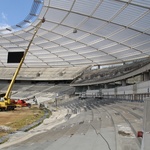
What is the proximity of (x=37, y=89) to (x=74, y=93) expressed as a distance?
16453mm

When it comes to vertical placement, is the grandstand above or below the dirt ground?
above

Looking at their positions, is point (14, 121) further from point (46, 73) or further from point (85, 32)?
point (46, 73)

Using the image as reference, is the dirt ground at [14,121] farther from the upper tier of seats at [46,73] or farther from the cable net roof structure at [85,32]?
the upper tier of seats at [46,73]

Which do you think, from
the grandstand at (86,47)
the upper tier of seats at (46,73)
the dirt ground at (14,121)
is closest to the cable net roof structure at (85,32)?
the grandstand at (86,47)

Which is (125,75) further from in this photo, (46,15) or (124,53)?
(46,15)

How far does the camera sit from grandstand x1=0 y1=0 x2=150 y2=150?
33844 millimetres

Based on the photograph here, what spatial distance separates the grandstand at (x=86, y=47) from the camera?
33844 millimetres

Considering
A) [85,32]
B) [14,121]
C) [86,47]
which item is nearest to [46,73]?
[86,47]

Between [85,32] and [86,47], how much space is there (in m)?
9.48

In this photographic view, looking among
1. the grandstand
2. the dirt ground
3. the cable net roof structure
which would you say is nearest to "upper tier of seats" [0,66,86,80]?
the grandstand

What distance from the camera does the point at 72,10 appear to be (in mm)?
37156

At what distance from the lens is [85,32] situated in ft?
151

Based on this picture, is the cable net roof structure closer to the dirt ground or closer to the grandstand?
the grandstand

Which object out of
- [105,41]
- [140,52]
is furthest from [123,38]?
[140,52]
